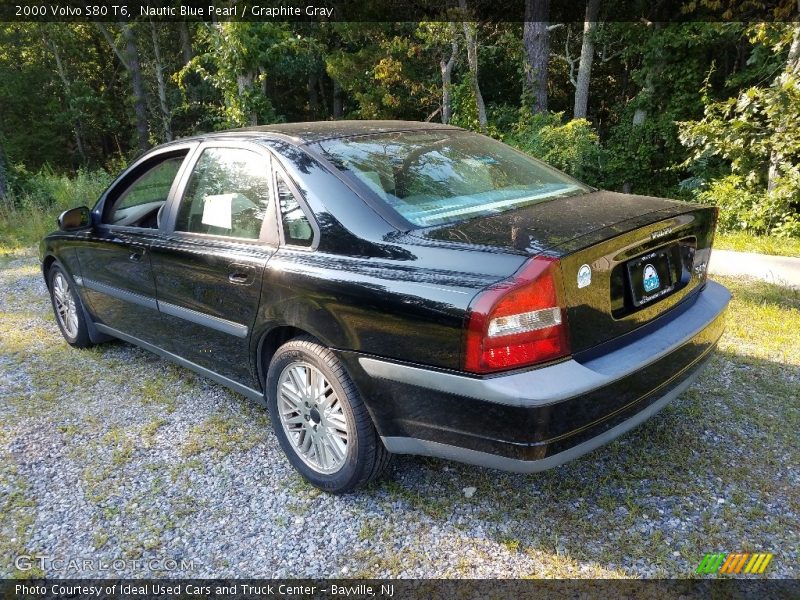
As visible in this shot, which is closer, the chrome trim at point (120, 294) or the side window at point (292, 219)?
the side window at point (292, 219)

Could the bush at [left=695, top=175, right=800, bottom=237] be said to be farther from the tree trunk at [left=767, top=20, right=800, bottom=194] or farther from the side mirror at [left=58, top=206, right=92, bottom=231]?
the side mirror at [left=58, top=206, right=92, bottom=231]

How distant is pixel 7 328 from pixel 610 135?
50.0 feet

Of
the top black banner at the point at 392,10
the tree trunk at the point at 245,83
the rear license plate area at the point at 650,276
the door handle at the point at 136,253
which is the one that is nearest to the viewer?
the rear license plate area at the point at 650,276

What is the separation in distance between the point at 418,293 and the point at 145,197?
9.25ft

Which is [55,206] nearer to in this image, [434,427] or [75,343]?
[75,343]

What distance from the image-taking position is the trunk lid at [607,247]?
2090mm

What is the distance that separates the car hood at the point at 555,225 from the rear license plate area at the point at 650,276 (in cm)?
15

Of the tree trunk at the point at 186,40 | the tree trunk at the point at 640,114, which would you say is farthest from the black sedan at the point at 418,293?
the tree trunk at the point at 186,40

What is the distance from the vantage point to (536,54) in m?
15.0

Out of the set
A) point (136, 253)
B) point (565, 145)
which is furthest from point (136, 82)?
point (136, 253)

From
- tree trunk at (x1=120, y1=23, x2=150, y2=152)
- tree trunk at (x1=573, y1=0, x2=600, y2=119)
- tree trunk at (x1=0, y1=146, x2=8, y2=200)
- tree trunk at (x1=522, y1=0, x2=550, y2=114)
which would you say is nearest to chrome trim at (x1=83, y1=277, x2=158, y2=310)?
tree trunk at (x1=0, y1=146, x2=8, y2=200)

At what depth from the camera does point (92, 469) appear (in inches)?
121

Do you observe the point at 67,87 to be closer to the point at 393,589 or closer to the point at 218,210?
the point at 218,210

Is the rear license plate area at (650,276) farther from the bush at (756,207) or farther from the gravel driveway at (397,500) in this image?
the bush at (756,207)
